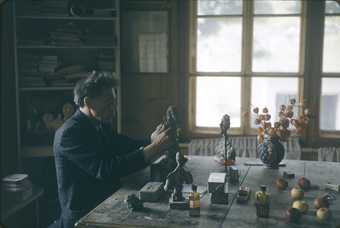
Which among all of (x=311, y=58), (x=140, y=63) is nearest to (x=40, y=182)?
(x=140, y=63)

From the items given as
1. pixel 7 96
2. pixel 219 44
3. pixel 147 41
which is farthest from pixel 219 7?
pixel 7 96

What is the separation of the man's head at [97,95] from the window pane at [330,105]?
2361 mm

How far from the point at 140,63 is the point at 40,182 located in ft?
4.93

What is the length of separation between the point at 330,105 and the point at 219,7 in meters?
1.38

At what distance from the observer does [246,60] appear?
4.66 meters

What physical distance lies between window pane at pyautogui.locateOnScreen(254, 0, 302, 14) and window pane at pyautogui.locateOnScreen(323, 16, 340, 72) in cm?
30

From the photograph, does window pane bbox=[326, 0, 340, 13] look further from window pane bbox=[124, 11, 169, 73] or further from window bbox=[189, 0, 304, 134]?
window pane bbox=[124, 11, 169, 73]

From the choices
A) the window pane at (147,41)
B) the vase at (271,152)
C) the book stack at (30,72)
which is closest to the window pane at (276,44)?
the window pane at (147,41)

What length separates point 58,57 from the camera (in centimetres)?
482

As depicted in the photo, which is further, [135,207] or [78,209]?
[78,209]

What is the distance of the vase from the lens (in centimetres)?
Result: 336

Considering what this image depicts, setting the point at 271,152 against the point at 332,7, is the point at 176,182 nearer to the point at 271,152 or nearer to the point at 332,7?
the point at 271,152

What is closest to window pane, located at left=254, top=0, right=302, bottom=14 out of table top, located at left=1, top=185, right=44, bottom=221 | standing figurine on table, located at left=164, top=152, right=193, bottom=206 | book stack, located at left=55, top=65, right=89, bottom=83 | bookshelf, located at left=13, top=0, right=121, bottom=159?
bookshelf, located at left=13, top=0, right=121, bottom=159

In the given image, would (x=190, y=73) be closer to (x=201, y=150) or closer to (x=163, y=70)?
(x=163, y=70)
